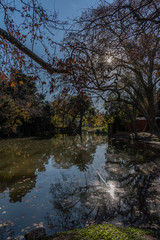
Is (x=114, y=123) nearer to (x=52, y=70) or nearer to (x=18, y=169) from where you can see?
(x=18, y=169)

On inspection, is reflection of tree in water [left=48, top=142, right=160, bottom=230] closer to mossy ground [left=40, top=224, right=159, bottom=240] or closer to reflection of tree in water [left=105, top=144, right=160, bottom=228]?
reflection of tree in water [left=105, top=144, right=160, bottom=228]

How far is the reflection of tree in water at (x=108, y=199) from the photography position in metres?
4.38

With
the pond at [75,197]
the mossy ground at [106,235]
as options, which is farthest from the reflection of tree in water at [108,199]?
the mossy ground at [106,235]

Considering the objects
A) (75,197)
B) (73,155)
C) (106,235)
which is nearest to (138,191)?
(75,197)

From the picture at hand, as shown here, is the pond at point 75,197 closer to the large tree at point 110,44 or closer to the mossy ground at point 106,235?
the mossy ground at point 106,235

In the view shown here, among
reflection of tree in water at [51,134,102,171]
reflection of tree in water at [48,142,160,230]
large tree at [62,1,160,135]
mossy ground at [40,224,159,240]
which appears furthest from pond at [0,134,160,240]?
large tree at [62,1,160,135]

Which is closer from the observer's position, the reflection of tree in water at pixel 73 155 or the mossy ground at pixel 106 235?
the mossy ground at pixel 106 235

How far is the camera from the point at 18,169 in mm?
9250

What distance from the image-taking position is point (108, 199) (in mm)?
5547

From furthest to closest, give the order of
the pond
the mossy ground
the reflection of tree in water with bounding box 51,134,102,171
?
the reflection of tree in water with bounding box 51,134,102,171, the pond, the mossy ground

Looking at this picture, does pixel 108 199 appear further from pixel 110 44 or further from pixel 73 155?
pixel 73 155

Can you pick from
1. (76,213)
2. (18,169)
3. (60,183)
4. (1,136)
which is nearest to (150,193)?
(76,213)

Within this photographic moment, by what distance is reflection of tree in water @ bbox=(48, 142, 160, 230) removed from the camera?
4.38 meters

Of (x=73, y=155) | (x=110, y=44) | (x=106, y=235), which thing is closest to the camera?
(x=106, y=235)
